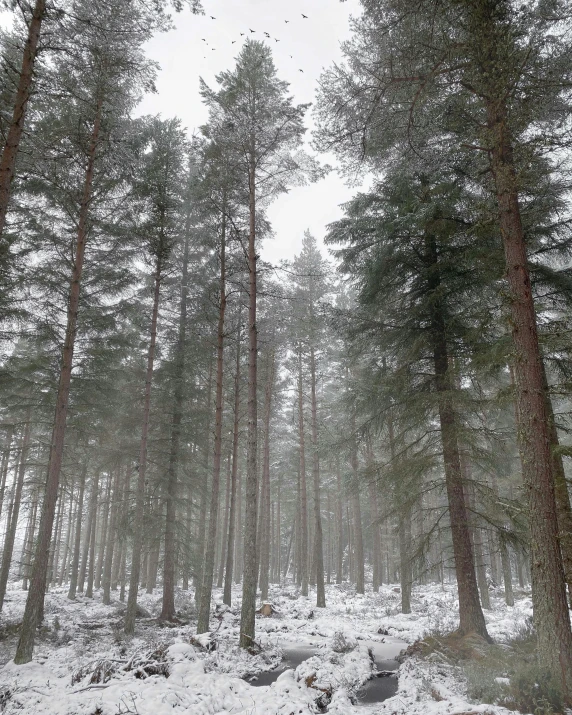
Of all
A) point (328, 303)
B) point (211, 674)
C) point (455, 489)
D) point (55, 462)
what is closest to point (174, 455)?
point (55, 462)

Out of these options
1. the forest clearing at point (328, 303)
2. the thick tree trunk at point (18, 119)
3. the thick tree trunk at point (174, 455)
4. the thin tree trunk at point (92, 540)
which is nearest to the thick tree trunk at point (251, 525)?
the forest clearing at point (328, 303)

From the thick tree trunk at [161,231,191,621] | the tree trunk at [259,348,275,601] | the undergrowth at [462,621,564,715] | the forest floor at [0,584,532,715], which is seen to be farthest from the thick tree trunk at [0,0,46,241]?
the tree trunk at [259,348,275,601]

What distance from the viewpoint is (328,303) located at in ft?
41.8

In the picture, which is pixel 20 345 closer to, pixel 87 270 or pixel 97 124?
pixel 87 270

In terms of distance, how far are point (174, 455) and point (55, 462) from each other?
683cm

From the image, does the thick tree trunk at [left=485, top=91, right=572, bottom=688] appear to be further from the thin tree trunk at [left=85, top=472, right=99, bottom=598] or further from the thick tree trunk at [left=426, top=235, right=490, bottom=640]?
the thin tree trunk at [left=85, top=472, right=99, bottom=598]

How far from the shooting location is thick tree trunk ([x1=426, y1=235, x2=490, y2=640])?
995cm

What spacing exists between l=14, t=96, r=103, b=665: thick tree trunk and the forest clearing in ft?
0.22

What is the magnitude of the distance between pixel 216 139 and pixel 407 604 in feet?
63.2

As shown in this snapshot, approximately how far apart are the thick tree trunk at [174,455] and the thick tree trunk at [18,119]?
36.2ft

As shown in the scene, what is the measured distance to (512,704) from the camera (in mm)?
5867

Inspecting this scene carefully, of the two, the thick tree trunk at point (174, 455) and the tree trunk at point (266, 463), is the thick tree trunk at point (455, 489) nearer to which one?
the thick tree trunk at point (174, 455)

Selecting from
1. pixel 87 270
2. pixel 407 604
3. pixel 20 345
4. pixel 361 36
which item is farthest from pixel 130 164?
pixel 407 604

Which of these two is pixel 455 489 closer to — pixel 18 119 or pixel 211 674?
pixel 211 674
